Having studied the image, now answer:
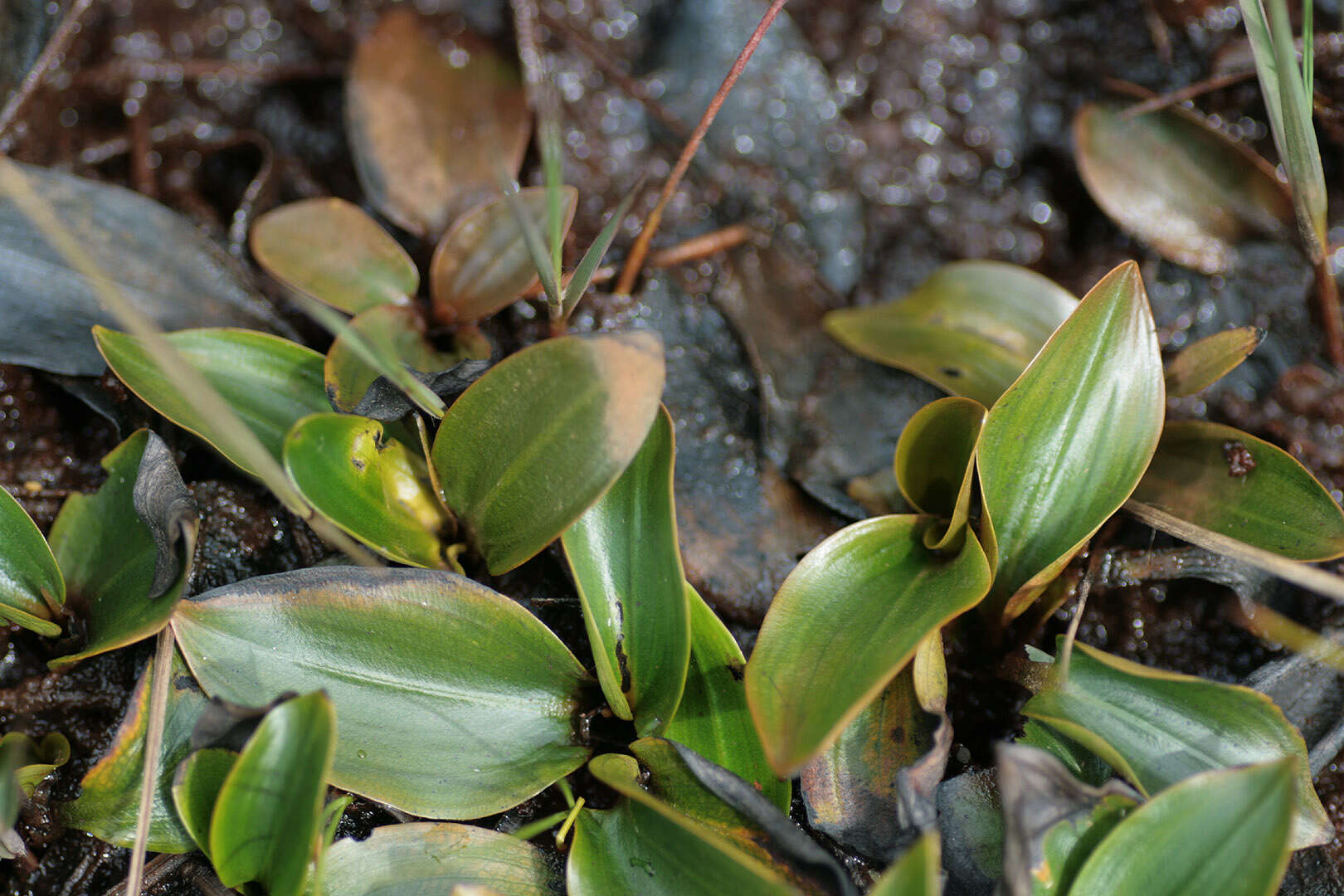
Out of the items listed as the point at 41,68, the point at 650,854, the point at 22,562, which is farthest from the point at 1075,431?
the point at 41,68

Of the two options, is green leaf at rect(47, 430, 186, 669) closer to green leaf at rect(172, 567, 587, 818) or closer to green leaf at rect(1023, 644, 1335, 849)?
green leaf at rect(172, 567, 587, 818)

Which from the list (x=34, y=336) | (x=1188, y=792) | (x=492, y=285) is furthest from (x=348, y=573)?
(x=1188, y=792)

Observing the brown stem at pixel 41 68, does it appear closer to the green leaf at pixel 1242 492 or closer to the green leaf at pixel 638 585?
the green leaf at pixel 638 585

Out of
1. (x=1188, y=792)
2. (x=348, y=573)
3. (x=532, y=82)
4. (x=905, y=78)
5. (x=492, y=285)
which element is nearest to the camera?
(x=1188, y=792)

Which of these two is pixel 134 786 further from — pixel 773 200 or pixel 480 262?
pixel 773 200

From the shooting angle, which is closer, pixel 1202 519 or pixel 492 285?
pixel 1202 519

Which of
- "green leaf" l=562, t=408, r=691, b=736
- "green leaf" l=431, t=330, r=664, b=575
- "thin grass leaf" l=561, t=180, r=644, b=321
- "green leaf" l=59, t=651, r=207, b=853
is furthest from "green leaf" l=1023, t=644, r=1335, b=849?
"green leaf" l=59, t=651, r=207, b=853

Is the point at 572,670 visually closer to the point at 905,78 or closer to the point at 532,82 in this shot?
the point at 532,82
